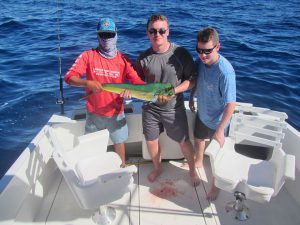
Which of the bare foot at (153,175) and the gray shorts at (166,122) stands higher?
the gray shorts at (166,122)

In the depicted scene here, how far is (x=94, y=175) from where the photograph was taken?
2.90 m

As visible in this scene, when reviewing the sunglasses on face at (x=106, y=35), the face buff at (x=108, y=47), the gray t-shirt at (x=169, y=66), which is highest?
the sunglasses on face at (x=106, y=35)

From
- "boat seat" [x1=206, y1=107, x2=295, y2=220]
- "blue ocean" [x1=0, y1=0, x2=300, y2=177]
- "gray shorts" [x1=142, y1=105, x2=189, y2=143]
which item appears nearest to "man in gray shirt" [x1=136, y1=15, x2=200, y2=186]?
"gray shorts" [x1=142, y1=105, x2=189, y2=143]

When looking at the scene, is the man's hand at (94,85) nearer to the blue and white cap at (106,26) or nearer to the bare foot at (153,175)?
the blue and white cap at (106,26)

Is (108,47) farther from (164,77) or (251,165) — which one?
(251,165)

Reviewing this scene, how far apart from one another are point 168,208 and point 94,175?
34.8 inches

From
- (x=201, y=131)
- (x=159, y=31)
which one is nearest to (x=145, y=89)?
(x=159, y=31)

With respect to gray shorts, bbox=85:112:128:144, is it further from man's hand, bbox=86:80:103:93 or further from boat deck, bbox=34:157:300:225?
boat deck, bbox=34:157:300:225

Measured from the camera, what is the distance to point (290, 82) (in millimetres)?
7375

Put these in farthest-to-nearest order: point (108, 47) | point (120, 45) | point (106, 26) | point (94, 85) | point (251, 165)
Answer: point (120, 45)
point (251, 165)
point (108, 47)
point (106, 26)
point (94, 85)

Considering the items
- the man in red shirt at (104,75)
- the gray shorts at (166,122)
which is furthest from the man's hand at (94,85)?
the gray shorts at (166,122)

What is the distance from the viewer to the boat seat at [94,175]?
2381 mm

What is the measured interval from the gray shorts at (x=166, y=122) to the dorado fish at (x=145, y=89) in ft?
1.28

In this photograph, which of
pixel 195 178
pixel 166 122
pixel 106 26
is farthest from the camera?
pixel 195 178
